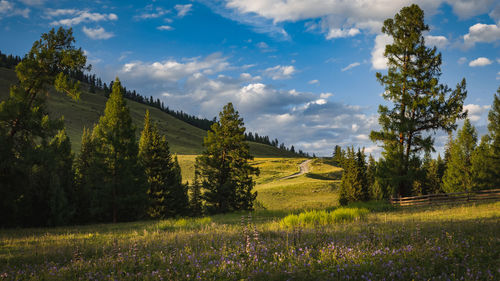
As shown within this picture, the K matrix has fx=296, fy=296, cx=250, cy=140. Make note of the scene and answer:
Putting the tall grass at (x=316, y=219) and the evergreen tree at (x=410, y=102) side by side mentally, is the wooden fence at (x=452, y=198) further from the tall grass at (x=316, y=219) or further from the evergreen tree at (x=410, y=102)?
the tall grass at (x=316, y=219)

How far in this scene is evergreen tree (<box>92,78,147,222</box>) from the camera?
27.3 m

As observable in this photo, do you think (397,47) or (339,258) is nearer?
(339,258)

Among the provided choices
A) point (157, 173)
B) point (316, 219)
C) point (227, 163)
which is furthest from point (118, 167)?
point (316, 219)

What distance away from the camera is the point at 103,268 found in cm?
575

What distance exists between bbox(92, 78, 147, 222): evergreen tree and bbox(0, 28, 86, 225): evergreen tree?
17.7 ft

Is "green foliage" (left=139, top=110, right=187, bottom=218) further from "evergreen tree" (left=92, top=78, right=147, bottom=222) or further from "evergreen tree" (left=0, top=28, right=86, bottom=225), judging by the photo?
"evergreen tree" (left=0, top=28, right=86, bottom=225)

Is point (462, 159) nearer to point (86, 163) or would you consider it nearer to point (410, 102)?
point (410, 102)

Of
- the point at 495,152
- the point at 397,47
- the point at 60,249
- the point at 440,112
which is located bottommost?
the point at 60,249

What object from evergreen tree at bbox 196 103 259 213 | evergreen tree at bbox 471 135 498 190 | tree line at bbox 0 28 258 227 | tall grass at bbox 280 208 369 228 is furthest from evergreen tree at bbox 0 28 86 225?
evergreen tree at bbox 471 135 498 190

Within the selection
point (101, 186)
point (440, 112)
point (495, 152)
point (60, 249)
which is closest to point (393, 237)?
point (60, 249)

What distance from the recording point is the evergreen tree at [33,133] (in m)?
18.5

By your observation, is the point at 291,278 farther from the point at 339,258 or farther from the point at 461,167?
the point at 461,167

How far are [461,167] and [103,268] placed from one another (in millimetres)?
51944

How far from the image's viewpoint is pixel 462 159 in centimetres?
4472
